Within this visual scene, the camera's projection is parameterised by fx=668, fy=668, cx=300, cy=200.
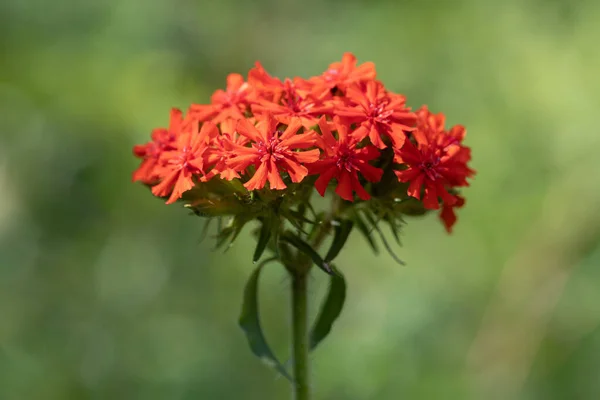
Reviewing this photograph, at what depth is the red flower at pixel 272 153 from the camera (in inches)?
60.7

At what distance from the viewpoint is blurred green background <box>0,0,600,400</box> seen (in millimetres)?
3736

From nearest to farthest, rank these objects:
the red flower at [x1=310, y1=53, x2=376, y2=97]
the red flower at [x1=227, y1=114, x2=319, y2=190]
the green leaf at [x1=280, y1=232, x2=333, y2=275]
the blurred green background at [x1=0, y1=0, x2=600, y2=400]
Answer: the red flower at [x1=227, y1=114, x2=319, y2=190] < the green leaf at [x1=280, y1=232, x2=333, y2=275] < the red flower at [x1=310, y1=53, x2=376, y2=97] < the blurred green background at [x1=0, y1=0, x2=600, y2=400]

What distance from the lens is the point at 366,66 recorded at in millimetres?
1887

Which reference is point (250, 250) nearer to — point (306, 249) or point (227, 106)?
point (227, 106)

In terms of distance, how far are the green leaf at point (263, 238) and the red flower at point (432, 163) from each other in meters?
0.34

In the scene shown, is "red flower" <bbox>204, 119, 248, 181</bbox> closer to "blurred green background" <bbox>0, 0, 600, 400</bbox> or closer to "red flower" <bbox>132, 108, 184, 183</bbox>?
"red flower" <bbox>132, 108, 184, 183</bbox>

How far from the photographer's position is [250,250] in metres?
4.34

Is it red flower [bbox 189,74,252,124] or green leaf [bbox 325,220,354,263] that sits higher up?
red flower [bbox 189,74,252,124]

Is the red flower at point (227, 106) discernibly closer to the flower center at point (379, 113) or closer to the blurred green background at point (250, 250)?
the flower center at point (379, 113)

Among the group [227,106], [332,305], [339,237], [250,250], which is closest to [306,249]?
[339,237]

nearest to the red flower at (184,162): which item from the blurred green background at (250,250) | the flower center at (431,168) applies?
the flower center at (431,168)

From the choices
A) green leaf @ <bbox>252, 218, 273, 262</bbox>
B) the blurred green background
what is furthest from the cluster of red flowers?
the blurred green background

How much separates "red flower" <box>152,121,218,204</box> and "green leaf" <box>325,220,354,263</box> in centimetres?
39

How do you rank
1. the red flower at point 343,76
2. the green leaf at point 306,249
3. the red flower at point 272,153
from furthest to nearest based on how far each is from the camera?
the red flower at point 343,76 < the green leaf at point 306,249 < the red flower at point 272,153
